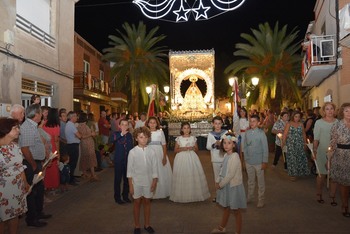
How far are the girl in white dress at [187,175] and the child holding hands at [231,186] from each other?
1.93 m

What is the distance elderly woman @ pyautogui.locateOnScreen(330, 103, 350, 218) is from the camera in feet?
19.7

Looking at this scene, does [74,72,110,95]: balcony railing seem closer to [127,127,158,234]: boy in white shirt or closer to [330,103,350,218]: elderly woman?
[127,127,158,234]: boy in white shirt

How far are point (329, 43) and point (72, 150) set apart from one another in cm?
1237

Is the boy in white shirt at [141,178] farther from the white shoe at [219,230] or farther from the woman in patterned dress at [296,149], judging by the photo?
the woman in patterned dress at [296,149]

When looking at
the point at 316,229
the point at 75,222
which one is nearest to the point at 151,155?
the point at 75,222

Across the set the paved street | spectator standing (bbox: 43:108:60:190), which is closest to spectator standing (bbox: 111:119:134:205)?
the paved street

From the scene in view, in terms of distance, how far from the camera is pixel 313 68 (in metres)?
16.4

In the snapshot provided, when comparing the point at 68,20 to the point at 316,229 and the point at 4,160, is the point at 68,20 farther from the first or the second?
the point at 316,229

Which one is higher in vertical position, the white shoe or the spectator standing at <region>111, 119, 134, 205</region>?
the spectator standing at <region>111, 119, 134, 205</region>

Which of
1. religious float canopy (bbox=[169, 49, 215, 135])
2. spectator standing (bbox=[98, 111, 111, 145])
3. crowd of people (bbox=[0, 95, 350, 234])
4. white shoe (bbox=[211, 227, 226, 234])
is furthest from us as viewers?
religious float canopy (bbox=[169, 49, 215, 135])

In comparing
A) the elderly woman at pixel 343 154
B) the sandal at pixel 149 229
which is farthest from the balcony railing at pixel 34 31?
the elderly woman at pixel 343 154

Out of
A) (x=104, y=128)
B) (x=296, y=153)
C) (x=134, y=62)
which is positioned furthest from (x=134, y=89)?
(x=296, y=153)

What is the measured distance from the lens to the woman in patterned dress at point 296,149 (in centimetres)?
935

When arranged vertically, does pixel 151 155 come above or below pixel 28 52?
below
